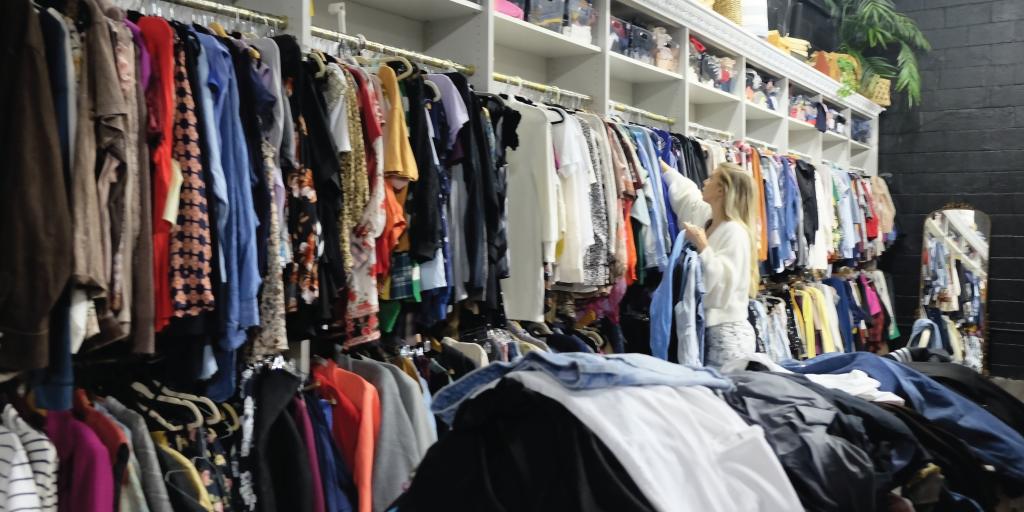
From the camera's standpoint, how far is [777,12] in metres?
6.07

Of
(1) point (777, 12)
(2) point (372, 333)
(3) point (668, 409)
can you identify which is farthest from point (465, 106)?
(1) point (777, 12)

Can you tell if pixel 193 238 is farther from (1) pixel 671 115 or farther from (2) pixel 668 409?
(1) pixel 671 115

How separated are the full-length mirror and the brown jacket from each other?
6.57 meters

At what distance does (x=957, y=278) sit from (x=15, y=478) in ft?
23.0

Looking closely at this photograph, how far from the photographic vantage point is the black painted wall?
641cm

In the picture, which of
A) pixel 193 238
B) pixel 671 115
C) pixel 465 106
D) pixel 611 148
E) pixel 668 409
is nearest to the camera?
pixel 668 409

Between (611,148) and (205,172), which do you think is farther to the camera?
(611,148)

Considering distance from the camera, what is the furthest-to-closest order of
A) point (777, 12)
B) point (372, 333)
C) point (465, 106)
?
point (777, 12), point (465, 106), point (372, 333)

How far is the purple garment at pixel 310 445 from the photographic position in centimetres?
217

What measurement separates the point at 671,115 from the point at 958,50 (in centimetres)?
378

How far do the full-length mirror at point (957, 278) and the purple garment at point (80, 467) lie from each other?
6.39 metres

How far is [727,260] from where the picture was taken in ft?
11.2

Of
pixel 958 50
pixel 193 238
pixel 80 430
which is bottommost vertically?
pixel 80 430

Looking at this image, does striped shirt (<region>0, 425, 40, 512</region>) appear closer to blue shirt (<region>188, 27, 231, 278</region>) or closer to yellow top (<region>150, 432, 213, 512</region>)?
yellow top (<region>150, 432, 213, 512</region>)
